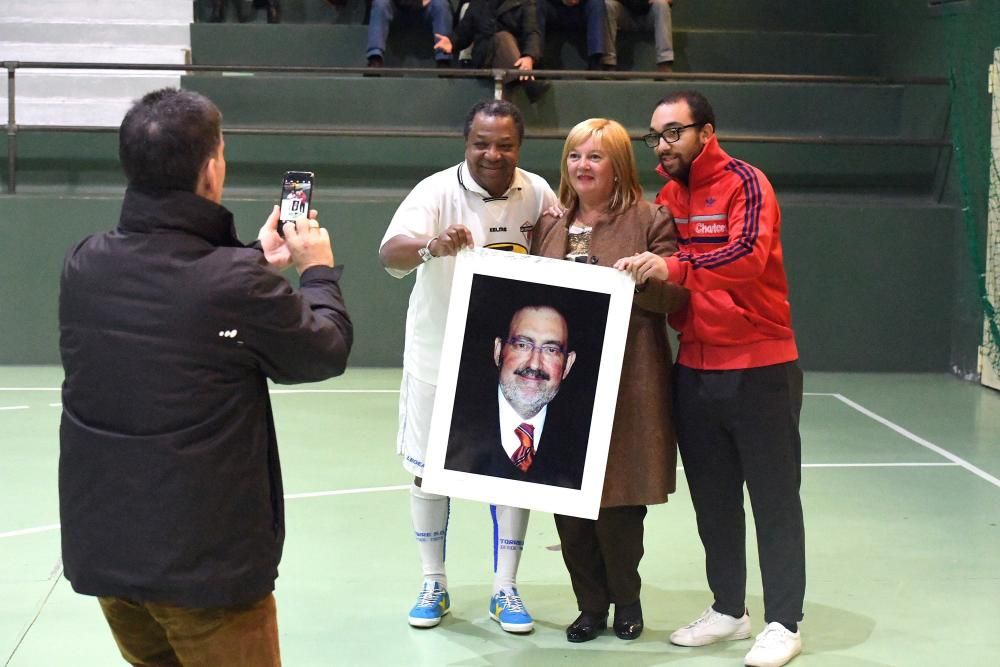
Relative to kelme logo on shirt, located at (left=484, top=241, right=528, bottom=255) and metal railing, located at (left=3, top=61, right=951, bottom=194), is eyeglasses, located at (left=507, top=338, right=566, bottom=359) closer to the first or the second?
kelme logo on shirt, located at (left=484, top=241, right=528, bottom=255)

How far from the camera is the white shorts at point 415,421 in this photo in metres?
3.90

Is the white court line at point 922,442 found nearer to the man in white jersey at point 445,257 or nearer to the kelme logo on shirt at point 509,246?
the man in white jersey at point 445,257

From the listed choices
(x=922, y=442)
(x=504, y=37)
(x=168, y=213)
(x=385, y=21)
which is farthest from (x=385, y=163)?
(x=168, y=213)

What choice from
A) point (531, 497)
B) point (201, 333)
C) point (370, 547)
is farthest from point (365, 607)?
point (201, 333)

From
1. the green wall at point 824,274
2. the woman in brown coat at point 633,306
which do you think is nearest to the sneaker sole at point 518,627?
the woman in brown coat at point 633,306

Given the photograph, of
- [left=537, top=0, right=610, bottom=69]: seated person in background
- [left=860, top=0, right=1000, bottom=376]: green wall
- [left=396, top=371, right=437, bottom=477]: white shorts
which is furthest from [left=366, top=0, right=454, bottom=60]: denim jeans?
[left=396, top=371, right=437, bottom=477]: white shorts

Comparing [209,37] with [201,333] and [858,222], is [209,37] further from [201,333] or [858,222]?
[201,333]

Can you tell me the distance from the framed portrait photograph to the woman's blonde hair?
321 mm

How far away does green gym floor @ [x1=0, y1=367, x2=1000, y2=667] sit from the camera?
12.6ft

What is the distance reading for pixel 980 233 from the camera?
8727mm

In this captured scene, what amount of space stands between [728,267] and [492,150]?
833mm

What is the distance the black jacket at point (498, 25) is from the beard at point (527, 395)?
6.57 metres

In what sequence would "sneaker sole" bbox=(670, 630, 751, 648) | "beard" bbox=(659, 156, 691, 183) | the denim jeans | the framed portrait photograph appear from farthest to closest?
the denim jeans < "sneaker sole" bbox=(670, 630, 751, 648) < "beard" bbox=(659, 156, 691, 183) < the framed portrait photograph

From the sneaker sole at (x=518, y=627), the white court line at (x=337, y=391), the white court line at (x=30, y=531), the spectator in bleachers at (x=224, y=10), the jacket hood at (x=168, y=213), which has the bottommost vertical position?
the white court line at (x=30, y=531)
